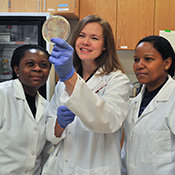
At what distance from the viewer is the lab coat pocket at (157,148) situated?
1067 mm

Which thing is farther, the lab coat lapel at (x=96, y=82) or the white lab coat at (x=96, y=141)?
the lab coat lapel at (x=96, y=82)

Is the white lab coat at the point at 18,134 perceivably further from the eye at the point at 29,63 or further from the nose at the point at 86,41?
the nose at the point at 86,41

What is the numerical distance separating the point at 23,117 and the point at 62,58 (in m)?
0.54

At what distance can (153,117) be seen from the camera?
1141 mm

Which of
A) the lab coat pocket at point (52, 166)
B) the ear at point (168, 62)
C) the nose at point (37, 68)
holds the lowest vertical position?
the lab coat pocket at point (52, 166)

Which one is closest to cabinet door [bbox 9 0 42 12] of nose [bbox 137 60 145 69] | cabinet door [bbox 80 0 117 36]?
cabinet door [bbox 80 0 117 36]

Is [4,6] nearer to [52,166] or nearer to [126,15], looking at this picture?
[126,15]

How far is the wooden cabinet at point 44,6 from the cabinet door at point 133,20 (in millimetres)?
601

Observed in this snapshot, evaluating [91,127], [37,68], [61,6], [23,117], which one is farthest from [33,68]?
[61,6]

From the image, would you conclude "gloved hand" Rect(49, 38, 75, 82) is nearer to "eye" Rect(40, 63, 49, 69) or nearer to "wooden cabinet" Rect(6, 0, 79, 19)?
"eye" Rect(40, 63, 49, 69)

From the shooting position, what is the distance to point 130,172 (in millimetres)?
1176

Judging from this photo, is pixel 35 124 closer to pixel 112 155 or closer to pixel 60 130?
pixel 60 130

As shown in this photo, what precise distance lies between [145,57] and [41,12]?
77.3 inches

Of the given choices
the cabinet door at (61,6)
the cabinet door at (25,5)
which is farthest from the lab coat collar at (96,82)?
the cabinet door at (25,5)
